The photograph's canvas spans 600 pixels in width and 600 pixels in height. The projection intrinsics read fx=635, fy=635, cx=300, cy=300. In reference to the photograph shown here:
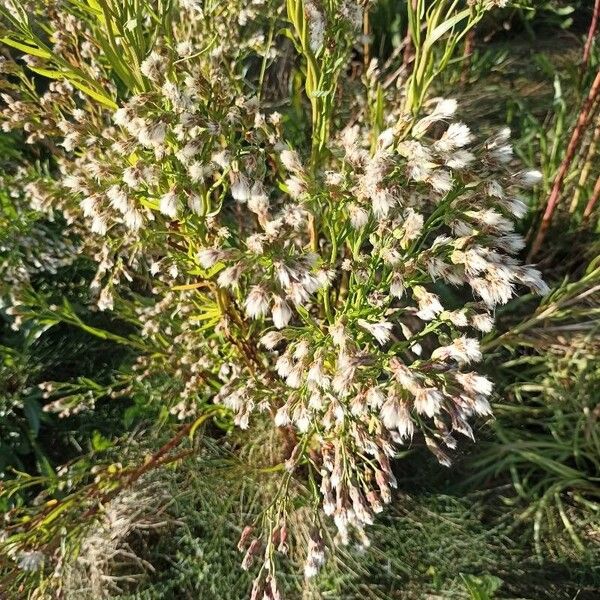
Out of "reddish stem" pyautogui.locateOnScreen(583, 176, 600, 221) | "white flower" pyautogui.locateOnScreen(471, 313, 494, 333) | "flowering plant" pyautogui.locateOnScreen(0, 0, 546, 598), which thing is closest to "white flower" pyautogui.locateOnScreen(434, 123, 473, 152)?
"flowering plant" pyautogui.locateOnScreen(0, 0, 546, 598)

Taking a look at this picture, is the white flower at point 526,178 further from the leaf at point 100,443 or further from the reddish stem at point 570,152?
the leaf at point 100,443

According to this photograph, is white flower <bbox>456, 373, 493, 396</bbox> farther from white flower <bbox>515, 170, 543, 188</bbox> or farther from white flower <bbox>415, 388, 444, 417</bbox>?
white flower <bbox>515, 170, 543, 188</bbox>

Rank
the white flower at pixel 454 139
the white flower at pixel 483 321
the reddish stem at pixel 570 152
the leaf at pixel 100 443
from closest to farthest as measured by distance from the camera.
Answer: the white flower at pixel 454 139, the white flower at pixel 483 321, the reddish stem at pixel 570 152, the leaf at pixel 100 443

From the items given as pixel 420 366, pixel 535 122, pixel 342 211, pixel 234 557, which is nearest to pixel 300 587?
pixel 234 557

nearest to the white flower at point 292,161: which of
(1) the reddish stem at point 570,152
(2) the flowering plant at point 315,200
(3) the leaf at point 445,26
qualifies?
(2) the flowering plant at point 315,200

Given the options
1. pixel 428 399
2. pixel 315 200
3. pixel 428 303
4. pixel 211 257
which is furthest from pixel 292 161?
pixel 428 399

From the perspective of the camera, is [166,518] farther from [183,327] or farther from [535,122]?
[535,122]

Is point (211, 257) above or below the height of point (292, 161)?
below

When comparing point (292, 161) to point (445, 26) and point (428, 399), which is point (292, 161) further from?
point (428, 399)

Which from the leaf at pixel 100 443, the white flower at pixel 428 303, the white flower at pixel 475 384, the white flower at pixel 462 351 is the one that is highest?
the white flower at pixel 428 303

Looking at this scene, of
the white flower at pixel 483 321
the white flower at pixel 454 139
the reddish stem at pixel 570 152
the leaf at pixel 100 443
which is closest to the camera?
the white flower at pixel 454 139

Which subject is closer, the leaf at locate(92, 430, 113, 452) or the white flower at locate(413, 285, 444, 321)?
the white flower at locate(413, 285, 444, 321)

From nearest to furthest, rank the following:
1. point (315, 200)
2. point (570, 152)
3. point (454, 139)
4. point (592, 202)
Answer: point (454, 139) → point (315, 200) → point (570, 152) → point (592, 202)

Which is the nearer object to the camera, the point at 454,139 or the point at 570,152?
the point at 454,139
